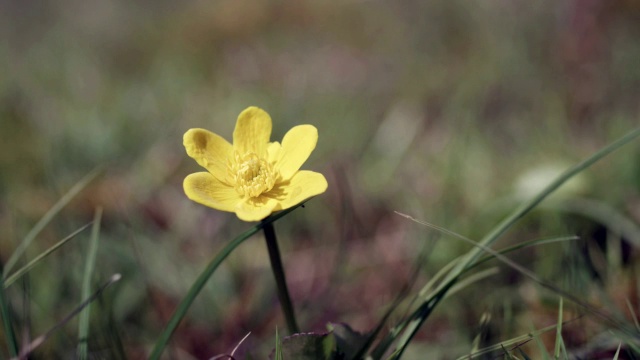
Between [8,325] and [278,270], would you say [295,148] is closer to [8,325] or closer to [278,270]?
[278,270]

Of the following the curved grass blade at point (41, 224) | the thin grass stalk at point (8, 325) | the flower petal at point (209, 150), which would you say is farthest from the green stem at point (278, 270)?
the curved grass blade at point (41, 224)

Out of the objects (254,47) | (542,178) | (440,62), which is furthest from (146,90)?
(542,178)

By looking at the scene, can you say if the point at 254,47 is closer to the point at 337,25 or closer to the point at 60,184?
the point at 337,25

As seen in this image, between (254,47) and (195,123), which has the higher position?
(254,47)

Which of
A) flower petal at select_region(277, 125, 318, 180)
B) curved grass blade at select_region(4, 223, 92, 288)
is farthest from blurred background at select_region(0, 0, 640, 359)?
flower petal at select_region(277, 125, 318, 180)

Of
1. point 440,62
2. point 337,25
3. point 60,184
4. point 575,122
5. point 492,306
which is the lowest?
→ point 492,306

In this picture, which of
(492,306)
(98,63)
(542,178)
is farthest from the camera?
(98,63)
